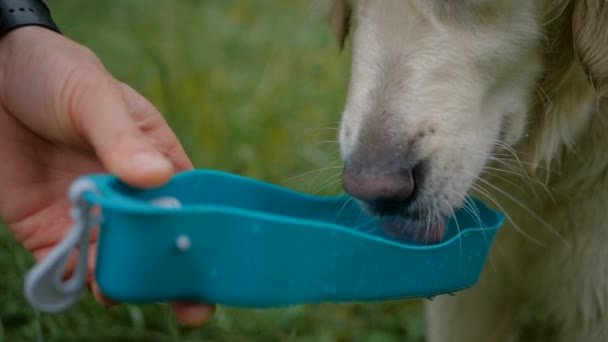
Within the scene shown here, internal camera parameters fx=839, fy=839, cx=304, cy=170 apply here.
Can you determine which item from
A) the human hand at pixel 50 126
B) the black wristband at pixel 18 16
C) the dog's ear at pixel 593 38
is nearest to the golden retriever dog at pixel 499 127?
the dog's ear at pixel 593 38

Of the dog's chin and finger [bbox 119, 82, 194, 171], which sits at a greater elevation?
finger [bbox 119, 82, 194, 171]

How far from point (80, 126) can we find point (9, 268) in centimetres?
164

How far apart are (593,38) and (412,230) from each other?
0.77m

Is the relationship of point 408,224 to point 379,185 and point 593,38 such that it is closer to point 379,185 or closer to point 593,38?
point 379,185

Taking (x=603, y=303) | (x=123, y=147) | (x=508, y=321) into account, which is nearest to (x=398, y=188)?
(x=123, y=147)

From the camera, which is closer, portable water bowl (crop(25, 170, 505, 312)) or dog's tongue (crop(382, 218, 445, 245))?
portable water bowl (crop(25, 170, 505, 312))

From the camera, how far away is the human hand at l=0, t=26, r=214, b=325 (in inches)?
84.4

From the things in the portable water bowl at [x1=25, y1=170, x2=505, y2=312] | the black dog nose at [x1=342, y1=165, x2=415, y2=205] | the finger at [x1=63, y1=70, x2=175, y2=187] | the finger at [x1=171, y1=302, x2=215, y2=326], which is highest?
the finger at [x1=63, y1=70, x2=175, y2=187]

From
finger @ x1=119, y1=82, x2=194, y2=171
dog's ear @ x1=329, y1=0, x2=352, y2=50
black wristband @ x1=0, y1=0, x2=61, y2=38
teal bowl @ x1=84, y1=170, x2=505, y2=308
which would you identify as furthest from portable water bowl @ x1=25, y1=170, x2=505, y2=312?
dog's ear @ x1=329, y1=0, x2=352, y2=50

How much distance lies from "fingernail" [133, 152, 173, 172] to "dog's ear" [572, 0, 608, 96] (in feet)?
4.31

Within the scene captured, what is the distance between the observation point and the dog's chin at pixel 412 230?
2299 millimetres

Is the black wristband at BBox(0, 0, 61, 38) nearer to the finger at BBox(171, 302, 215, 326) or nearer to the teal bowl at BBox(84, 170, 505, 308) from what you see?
the teal bowl at BBox(84, 170, 505, 308)

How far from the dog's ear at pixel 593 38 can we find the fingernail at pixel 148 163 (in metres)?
1.31

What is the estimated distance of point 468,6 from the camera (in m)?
2.37
